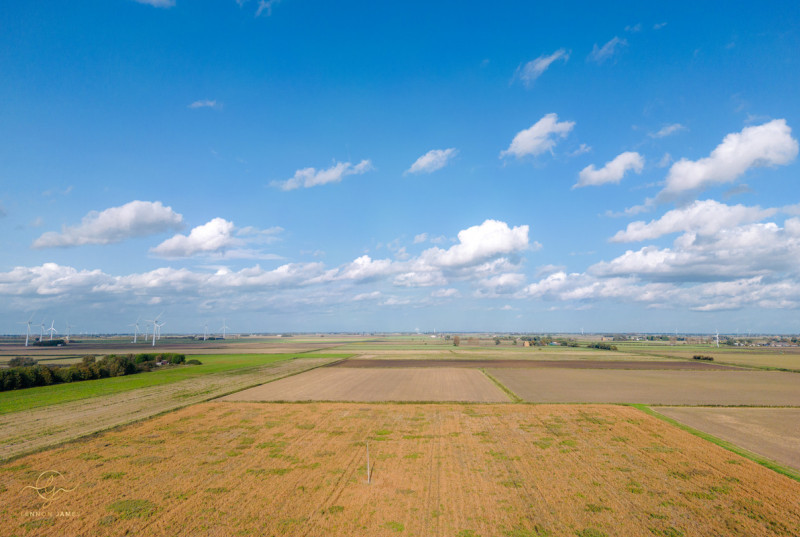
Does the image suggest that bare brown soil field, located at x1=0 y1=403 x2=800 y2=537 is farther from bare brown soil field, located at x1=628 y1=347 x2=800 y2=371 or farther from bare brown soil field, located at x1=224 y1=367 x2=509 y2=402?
bare brown soil field, located at x1=628 y1=347 x2=800 y2=371

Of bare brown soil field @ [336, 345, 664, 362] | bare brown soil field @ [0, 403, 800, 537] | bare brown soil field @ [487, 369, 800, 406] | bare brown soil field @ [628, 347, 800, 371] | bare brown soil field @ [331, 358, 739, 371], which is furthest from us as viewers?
bare brown soil field @ [336, 345, 664, 362]

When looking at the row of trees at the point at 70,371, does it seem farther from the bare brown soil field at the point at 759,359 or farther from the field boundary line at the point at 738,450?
the bare brown soil field at the point at 759,359

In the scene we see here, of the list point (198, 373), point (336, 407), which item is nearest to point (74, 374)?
point (198, 373)

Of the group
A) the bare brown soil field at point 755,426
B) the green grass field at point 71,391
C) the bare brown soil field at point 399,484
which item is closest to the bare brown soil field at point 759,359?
the bare brown soil field at point 755,426

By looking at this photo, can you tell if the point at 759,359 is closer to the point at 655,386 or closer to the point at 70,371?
the point at 655,386

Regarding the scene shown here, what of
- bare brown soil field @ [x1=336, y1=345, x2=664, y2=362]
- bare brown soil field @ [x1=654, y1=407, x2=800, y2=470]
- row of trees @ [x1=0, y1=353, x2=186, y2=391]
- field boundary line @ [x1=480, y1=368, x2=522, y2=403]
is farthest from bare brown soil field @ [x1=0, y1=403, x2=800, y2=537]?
bare brown soil field @ [x1=336, y1=345, x2=664, y2=362]

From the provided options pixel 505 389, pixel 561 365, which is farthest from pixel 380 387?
pixel 561 365

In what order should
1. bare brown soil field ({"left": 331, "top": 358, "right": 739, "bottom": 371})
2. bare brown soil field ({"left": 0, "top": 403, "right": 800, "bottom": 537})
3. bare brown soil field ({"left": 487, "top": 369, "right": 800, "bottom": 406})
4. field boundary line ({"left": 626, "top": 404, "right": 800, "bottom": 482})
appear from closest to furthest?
1. bare brown soil field ({"left": 0, "top": 403, "right": 800, "bottom": 537})
2. field boundary line ({"left": 626, "top": 404, "right": 800, "bottom": 482})
3. bare brown soil field ({"left": 487, "top": 369, "right": 800, "bottom": 406})
4. bare brown soil field ({"left": 331, "top": 358, "right": 739, "bottom": 371})
